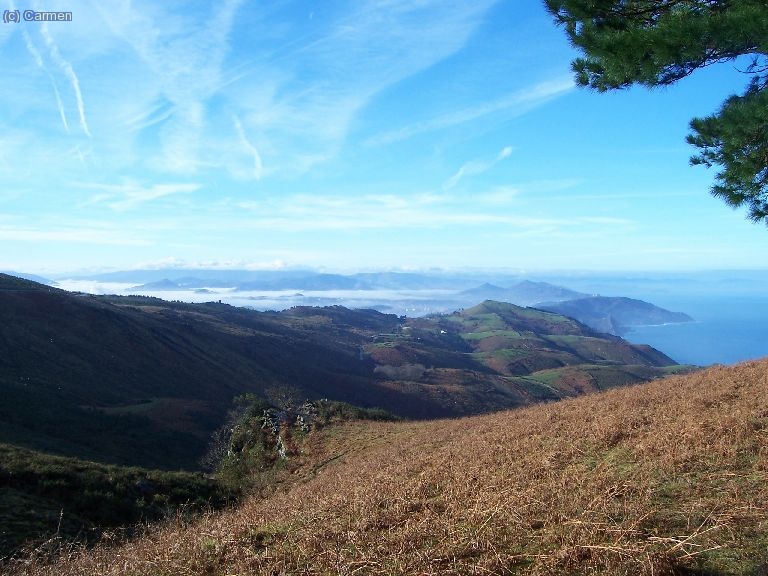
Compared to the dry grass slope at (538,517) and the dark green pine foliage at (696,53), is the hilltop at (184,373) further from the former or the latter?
the dark green pine foliage at (696,53)

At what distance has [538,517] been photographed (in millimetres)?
5941

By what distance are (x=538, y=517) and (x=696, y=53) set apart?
6.21 m

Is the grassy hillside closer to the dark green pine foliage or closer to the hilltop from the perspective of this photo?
the hilltop

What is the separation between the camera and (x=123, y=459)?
32.2 m

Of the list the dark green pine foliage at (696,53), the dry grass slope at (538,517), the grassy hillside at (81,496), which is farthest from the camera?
the grassy hillside at (81,496)

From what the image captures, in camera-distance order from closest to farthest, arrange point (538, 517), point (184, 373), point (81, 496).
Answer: point (538, 517) < point (81, 496) < point (184, 373)

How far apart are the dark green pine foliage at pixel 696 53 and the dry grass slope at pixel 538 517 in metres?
4.35

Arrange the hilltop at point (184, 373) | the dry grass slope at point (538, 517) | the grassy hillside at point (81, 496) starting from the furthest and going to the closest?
the hilltop at point (184, 373) < the grassy hillside at point (81, 496) < the dry grass slope at point (538, 517)

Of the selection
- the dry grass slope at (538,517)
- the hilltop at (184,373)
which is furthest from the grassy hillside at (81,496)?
the hilltop at (184,373)

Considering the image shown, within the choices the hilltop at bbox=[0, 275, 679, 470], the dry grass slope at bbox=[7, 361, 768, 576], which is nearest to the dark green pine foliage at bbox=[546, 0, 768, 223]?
the dry grass slope at bbox=[7, 361, 768, 576]

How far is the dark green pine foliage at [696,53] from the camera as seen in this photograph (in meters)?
6.04

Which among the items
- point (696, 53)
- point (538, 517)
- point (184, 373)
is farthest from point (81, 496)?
point (184, 373)

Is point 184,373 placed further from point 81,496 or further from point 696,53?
point 696,53

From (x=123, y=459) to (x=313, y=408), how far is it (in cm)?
1384
